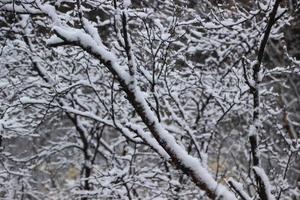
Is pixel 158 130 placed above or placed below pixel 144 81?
below

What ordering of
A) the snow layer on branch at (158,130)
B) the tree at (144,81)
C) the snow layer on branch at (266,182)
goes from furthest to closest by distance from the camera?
1. the snow layer on branch at (266,182)
2. the tree at (144,81)
3. the snow layer on branch at (158,130)

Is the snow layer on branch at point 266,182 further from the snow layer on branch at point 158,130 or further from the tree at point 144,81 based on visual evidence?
the snow layer on branch at point 158,130

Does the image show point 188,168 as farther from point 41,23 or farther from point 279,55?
point 279,55

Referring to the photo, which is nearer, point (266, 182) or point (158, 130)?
point (158, 130)

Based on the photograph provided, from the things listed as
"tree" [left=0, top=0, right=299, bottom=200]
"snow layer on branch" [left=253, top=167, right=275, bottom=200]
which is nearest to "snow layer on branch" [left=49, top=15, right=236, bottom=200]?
"tree" [left=0, top=0, right=299, bottom=200]

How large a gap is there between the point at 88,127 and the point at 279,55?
6.01 metres

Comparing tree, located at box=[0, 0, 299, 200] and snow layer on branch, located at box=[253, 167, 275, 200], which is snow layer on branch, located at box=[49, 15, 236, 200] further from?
snow layer on branch, located at box=[253, 167, 275, 200]

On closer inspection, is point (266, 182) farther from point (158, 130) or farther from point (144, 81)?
point (144, 81)

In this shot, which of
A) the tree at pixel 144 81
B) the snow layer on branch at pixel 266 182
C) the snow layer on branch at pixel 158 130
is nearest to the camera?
the snow layer on branch at pixel 158 130

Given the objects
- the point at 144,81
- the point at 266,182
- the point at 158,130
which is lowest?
the point at 266,182

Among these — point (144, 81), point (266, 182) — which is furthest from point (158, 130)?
point (144, 81)

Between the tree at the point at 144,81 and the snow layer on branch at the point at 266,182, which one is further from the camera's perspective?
the snow layer on branch at the point at 266,182

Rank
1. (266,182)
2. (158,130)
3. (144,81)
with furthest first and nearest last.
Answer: (144,81) → (266,182) → (158,130)

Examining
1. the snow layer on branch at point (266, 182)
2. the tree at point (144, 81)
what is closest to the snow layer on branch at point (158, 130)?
the tree at point (144, 81)
